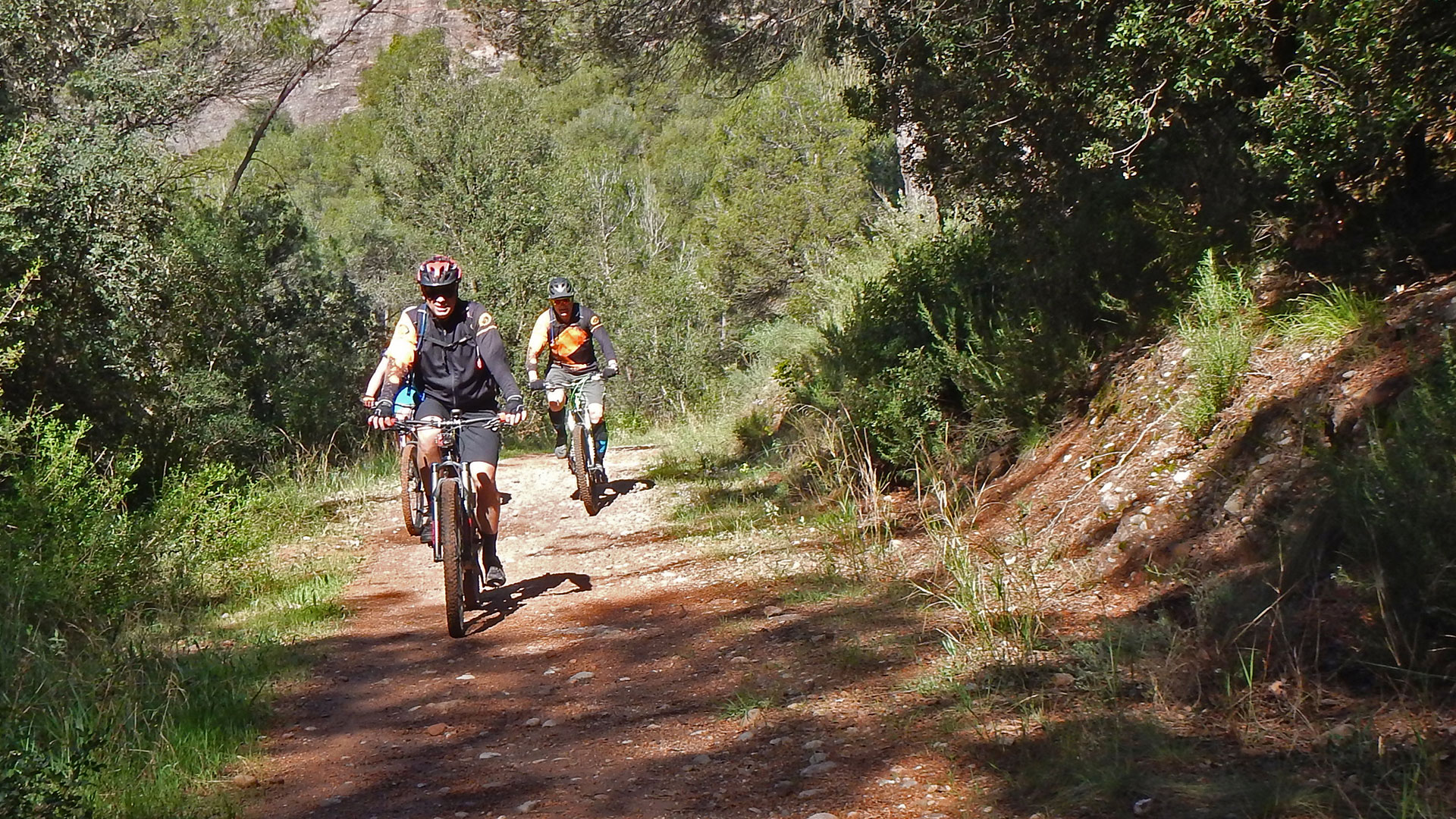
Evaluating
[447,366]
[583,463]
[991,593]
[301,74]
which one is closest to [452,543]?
[447,366]

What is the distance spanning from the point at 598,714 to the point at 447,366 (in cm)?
258

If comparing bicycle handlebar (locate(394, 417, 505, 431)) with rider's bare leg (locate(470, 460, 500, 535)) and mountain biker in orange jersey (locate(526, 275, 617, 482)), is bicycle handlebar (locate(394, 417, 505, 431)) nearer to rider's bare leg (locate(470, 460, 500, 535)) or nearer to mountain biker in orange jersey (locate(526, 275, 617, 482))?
rider's bare leg (locate(470, 460, 500, 535))

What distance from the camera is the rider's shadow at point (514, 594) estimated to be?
711cm

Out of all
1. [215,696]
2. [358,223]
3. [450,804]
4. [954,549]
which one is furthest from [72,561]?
[358,223]

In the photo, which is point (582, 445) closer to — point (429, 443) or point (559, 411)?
point (559, 411)

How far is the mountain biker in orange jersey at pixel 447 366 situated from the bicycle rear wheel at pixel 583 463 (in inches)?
148

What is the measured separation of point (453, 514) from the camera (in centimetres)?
650

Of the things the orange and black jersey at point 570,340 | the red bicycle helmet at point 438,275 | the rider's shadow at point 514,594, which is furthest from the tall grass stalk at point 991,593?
the orange and black jersey at point 570,340

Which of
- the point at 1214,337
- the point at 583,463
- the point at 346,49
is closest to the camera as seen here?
the point at 1214,337

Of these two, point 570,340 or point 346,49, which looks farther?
point 346,49

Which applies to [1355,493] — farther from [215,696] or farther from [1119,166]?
[215,696]

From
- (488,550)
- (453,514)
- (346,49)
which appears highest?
(346,49)

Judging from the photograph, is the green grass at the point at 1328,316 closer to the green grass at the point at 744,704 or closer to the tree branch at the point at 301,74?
the green grass at the point at 744,704

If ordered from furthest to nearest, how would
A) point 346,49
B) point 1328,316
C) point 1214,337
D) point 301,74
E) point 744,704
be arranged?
point 346,49
point 301,74
point 1214,337
point 1328,316
point 744,704
